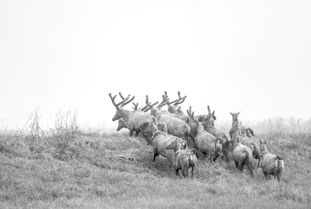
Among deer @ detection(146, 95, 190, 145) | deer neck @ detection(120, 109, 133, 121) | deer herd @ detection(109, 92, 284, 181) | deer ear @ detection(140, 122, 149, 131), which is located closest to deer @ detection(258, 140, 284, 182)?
deer herd @ detection(109, 92, 284, 181)

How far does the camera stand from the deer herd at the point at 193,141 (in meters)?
17.1

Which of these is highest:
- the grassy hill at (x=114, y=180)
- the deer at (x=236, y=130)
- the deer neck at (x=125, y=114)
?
the deer neck at (x=125, y=114)

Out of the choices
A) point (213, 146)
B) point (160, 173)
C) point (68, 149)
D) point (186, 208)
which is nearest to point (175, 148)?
point (160, 173)

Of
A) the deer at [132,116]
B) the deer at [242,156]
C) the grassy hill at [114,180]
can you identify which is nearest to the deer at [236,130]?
the deer at [242,156]

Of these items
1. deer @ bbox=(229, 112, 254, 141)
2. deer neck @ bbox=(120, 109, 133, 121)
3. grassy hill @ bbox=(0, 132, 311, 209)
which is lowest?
grassy hill @ bbox=(0, 132, 311, 209)

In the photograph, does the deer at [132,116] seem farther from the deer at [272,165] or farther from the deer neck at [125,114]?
the deer at [272,165]

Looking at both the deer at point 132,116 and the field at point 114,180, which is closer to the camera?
the field at point 114,180

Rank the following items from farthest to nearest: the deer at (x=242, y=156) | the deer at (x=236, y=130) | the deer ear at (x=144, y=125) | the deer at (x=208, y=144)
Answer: the deer ear at (x=144, y=125) < the deer at (x=236, y=130) < the deer at (x=208, y=144) < the deer at (x=242, y=156)

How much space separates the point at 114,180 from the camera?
14922mm

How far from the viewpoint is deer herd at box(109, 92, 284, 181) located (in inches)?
672

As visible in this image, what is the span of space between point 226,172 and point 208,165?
67cm

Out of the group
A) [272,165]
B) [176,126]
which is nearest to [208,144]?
[176,126]

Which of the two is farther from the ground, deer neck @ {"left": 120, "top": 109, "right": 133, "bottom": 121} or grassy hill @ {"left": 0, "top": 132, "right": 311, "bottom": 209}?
deer neck @ {"left": 120, "top": 109, "right": 133, "bottom": 121}

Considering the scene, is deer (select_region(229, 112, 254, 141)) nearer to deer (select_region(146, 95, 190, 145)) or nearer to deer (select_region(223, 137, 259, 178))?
deer (select_region(223, 137, 259, 178))
